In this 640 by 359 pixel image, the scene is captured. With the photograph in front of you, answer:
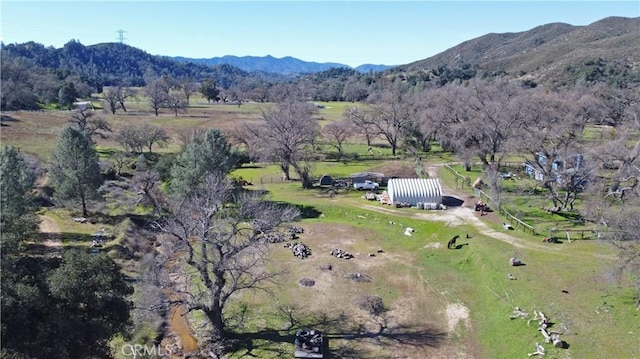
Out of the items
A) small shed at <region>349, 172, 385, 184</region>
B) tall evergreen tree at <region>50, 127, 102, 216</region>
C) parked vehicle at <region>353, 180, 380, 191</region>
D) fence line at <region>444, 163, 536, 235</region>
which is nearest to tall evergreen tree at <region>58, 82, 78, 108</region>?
tall evergreen tree at <region>50, 127, 102, 216</region>

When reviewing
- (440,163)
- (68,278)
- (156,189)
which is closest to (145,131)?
(156,189)

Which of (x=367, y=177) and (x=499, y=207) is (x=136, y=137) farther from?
(x=499, y=207)

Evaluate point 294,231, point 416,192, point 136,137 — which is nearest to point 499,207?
point 416,192

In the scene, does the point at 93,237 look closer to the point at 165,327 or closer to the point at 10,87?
the point at 165,327

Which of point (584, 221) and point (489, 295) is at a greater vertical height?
point (584, 221)

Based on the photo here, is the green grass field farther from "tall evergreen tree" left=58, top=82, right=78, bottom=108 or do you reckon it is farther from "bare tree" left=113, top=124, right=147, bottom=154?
"tall evergreen tree" left=58, top=82, right=78, bottom=108

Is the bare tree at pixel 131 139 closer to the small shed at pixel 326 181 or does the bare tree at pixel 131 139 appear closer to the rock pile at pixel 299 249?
the small shed at pixel 326 181
